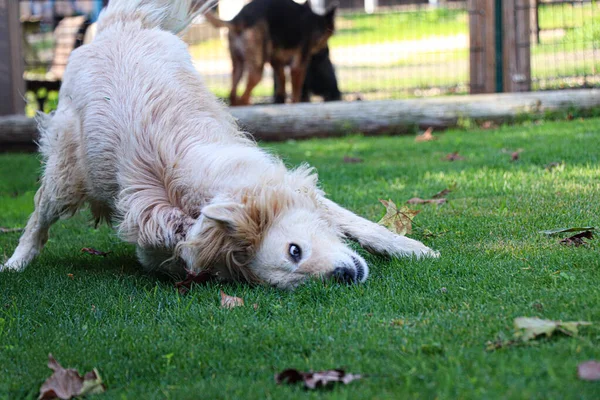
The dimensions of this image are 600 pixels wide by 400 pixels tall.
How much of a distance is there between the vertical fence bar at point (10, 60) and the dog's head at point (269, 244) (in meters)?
8.56

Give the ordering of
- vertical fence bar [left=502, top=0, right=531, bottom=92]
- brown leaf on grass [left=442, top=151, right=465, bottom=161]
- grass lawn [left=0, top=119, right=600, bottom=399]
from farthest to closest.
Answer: vertical fence bar [left=502, top=0, right=531, bottom=92], brown leaf on grass [left=442, top=151, right=465, bottom=161], grass lawn [left=0, top=119, right=600, bottom=399]

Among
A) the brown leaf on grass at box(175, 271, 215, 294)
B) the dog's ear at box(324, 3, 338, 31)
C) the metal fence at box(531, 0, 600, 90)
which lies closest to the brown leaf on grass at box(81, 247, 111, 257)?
the brown leaf on grass at box(175, 271, 215, 294)

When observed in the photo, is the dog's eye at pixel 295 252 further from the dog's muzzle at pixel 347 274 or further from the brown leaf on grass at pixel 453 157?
the brown leaf on grass at pixel 453 157

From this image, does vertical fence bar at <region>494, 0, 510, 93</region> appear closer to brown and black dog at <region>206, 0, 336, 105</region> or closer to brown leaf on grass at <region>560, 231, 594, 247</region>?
brown and black dog at <region>206, 0, 336, 105</region>

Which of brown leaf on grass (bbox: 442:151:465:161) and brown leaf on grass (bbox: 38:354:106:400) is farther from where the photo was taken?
brown leaf on grass (bbox: 442:151:465:161)

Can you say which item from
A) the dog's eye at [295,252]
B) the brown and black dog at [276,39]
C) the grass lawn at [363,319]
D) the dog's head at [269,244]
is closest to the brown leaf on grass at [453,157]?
the grass lawn at [363,319]

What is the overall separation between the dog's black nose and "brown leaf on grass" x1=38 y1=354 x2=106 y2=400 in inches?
52.9

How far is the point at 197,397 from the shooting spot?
2.74 m

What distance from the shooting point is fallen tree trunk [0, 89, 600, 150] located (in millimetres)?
10008

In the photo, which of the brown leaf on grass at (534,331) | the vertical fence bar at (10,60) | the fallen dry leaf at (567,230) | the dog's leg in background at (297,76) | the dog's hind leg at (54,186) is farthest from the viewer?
the dog's leg in background at (297,76)

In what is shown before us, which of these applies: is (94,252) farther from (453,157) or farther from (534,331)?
(453,157)

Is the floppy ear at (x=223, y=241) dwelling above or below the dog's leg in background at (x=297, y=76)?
below

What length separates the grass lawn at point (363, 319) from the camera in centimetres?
272

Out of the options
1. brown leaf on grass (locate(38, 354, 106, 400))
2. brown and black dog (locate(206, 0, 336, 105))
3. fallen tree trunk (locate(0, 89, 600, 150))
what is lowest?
brown leaf on grass (locate(38, 354, 106, 400))
